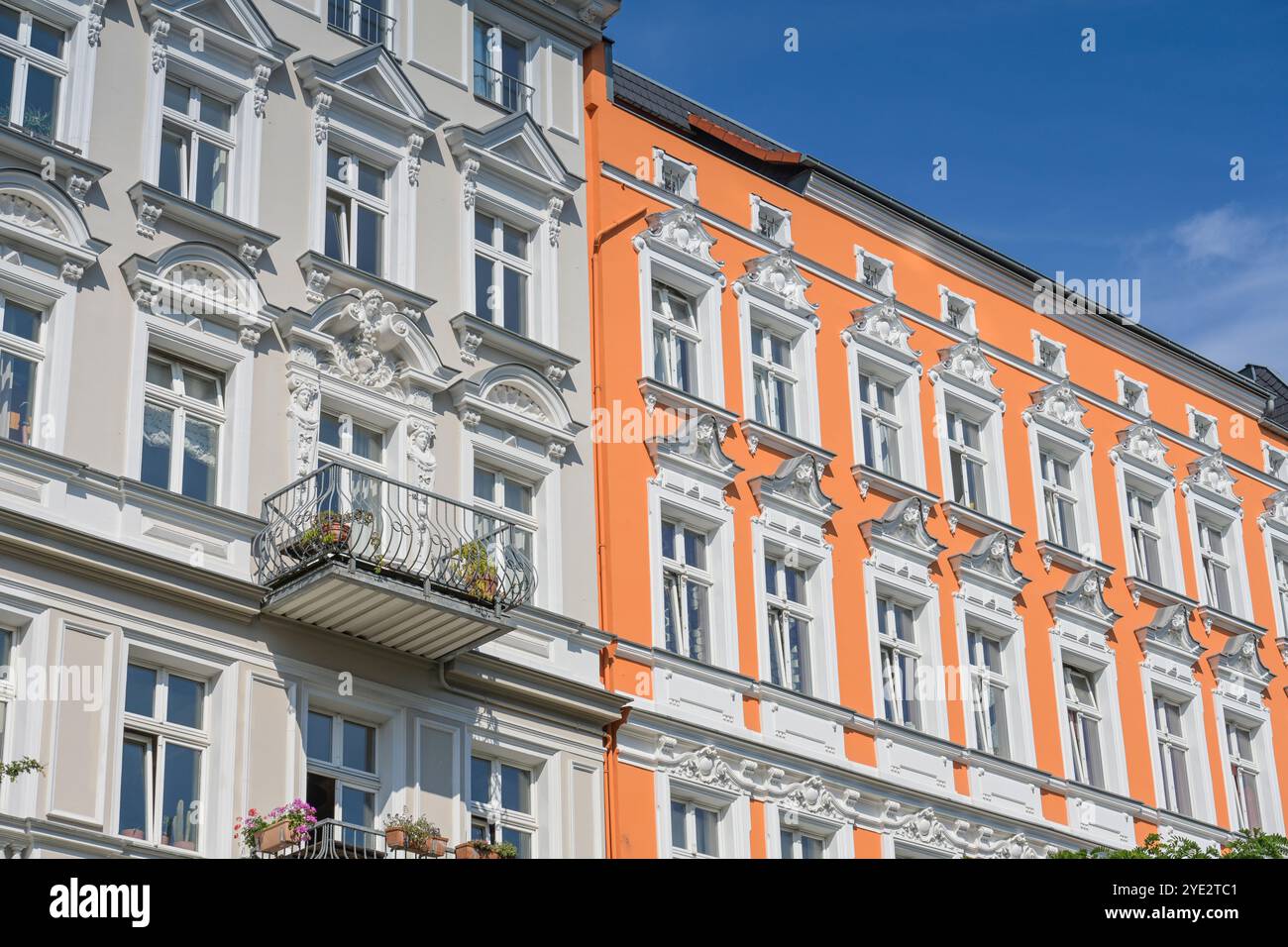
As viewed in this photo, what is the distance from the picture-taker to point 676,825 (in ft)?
80.0

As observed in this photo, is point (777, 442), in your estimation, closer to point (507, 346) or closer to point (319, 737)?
point (507, 346)

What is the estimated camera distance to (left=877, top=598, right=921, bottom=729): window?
2756 centimetres

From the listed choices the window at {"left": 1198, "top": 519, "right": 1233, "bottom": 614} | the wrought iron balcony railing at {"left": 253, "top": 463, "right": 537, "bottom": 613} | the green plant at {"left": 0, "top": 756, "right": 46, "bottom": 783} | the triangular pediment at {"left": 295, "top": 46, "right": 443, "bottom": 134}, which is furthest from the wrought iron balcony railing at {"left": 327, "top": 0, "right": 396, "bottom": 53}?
the window at {"left": 1198, "top": 519, "right": 1233, "bottom": 614}

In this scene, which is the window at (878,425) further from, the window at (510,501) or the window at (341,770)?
the window at (341,770)

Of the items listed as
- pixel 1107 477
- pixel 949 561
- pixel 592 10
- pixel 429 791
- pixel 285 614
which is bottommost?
pixel 429 791

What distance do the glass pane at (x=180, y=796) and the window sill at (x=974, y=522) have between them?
12519 millimetres

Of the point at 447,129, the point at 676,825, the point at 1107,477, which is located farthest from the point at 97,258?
the point at 1107,477

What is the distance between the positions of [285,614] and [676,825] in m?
5.63

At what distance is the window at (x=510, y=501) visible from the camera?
24188 mm

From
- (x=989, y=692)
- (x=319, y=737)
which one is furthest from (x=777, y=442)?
Answer: (x=319, y=737)

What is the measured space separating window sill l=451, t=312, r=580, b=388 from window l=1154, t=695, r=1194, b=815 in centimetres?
1133

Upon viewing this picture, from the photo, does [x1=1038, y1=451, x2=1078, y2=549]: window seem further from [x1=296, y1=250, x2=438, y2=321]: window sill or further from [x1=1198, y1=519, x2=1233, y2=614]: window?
[x1=296, y1=250, x2=438, y2=321]: window sill

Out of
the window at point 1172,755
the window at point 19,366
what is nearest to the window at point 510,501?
the window at point 19,366
